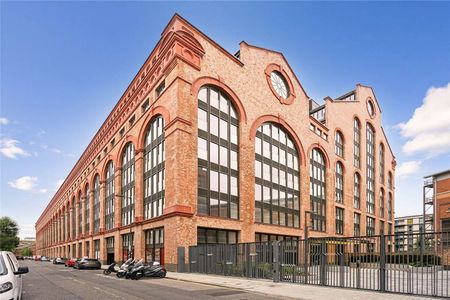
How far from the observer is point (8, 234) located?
379 ft

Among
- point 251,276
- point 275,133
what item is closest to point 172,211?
point 251,276

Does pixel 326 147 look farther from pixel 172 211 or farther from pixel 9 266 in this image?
pixel 9 266

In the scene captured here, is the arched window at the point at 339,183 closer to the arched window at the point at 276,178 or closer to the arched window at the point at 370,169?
the arched window at the point at 370,169

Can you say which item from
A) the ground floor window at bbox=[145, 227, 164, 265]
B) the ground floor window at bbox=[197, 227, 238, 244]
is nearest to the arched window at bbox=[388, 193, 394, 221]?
the ground floor window at bbox=[197, 227, 238, 244]

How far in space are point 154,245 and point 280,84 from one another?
75.5ft

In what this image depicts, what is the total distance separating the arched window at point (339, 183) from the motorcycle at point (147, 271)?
116ft

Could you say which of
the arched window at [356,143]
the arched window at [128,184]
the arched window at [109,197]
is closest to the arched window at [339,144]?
the arched window at [356,143]

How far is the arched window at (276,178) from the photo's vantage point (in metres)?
35.4

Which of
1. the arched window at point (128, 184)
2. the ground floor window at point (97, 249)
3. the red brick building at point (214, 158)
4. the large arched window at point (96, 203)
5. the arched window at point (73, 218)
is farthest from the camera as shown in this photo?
the arched window at point (73, 218)

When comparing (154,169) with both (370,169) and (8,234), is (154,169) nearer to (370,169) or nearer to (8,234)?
(370,169)

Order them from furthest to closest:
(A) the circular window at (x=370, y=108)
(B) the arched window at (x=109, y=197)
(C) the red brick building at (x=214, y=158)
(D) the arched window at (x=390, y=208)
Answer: (D) the arched window at (x=390, y=208), (A) the circular window at (x=370, y=108), (B) the arched window at (x=109, y=197), (C) the red brick building at (x=214, y=158)

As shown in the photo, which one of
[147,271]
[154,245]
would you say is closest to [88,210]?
[154,245]

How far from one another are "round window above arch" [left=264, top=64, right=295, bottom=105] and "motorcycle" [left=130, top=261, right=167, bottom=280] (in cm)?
2353

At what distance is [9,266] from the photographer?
830 centimetres
